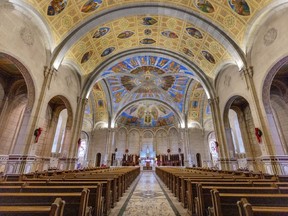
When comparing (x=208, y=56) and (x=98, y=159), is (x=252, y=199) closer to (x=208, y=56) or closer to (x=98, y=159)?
(x=208, y=56)

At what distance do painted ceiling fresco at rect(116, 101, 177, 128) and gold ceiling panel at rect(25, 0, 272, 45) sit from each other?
19631 millimetres

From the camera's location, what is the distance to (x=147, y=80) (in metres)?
22.8

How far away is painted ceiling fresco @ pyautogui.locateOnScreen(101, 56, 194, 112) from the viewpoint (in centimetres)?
1912

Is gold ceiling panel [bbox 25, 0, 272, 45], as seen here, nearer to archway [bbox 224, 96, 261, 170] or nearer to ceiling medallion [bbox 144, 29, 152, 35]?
ceiling medallion [bbox 144, 29, 152, 35]

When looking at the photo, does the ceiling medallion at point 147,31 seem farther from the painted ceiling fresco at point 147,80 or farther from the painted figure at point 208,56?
the painted figure at point 208,56

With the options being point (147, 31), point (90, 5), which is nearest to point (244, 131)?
point (147, 31)

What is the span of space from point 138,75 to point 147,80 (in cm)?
194

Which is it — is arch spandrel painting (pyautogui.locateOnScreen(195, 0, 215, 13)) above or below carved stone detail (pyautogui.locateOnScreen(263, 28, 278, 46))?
above

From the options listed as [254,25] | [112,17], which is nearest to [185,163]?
[254,25]

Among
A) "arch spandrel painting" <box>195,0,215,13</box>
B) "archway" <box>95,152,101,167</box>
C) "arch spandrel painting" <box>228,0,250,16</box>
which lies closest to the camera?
"arch spandrel painting" <box>228,0,250,16</box>

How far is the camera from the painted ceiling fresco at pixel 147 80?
753 inches

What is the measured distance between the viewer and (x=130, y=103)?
26.3 m

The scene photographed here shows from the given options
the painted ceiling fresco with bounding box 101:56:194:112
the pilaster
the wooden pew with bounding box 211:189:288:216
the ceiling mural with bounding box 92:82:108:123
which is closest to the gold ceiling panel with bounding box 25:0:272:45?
the pilaster

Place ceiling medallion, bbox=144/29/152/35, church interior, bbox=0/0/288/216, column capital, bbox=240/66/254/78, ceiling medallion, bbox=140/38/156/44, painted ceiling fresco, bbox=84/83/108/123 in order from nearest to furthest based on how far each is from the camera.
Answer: church interior, bbox=0/0/288/216, column capital, bbox=240/66/254/78, ceiling medallion, bbox=144/29/152/35, ceiling medallion, bbox=140/38/156/44, painted ceiling fresco, bbox=84/83/108/123
